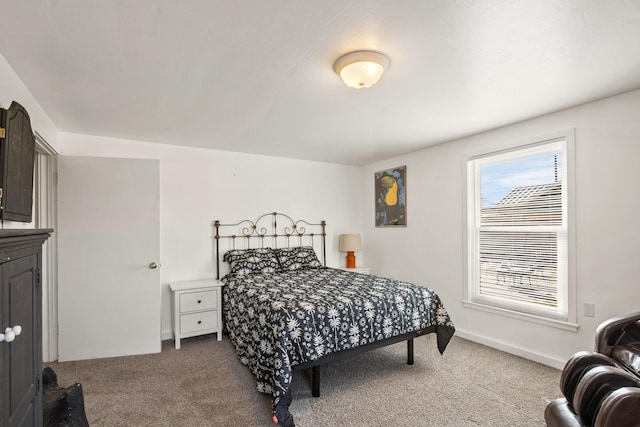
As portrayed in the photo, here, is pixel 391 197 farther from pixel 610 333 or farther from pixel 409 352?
pixel 610 333

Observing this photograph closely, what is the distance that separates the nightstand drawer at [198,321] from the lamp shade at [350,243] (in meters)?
2.07

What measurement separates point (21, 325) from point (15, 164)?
1.33m

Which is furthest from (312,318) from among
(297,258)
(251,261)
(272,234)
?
Result: (272,234)

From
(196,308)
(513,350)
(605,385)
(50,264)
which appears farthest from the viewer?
(196,308)

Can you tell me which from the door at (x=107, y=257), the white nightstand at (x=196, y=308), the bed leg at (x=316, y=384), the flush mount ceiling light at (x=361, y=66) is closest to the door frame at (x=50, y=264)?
the door at (x=107, y=257)

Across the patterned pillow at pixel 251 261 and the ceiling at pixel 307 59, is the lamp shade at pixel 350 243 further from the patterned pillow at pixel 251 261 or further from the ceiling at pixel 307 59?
the ceiling at pixel 307 59

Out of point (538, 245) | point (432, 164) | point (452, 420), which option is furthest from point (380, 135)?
point (452, 420)

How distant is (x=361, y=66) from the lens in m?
1.93

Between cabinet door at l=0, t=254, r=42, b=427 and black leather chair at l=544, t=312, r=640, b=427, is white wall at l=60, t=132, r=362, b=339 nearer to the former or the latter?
cabinet door at l=0, t=254, r=42, b=427

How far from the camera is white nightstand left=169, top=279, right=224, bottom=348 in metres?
3.49

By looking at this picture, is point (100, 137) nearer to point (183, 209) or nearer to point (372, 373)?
point (183, 209)

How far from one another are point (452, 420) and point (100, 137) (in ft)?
13.6

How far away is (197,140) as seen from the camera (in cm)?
375

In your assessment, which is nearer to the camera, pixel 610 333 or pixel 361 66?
pixel 361 66
